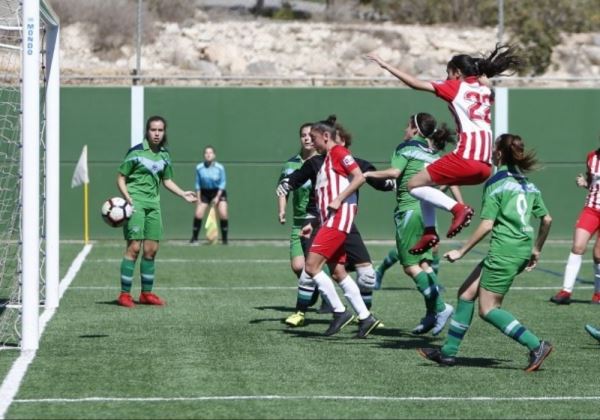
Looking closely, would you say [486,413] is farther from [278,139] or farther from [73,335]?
[278,139]

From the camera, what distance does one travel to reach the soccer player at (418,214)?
11578 mm

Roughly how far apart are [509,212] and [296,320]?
352 cm

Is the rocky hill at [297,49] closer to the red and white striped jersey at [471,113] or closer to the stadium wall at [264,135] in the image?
the stadium wall at [264,135]

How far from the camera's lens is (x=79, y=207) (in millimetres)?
24672

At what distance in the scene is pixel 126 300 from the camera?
45.0 feet

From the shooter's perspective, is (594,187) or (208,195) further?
(208,195)

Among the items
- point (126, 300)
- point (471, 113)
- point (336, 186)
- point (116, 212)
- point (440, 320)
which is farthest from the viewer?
point (126, 300)

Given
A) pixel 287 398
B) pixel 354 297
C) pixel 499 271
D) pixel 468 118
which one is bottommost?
pixel 287 398

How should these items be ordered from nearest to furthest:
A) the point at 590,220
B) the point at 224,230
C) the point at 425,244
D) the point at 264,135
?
the point at 425,244 → the point at 590,220 → the point at 224,230 → the point at 264,135

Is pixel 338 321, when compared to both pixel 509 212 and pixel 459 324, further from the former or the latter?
pixel 509 212

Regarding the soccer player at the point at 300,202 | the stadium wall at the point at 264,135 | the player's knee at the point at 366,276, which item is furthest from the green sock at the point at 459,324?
the stadium wall at the point at 264,135

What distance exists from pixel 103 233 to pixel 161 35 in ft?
26.0

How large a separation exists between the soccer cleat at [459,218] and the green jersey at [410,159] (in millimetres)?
1285

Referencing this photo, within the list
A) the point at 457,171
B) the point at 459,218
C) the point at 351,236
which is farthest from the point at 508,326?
the point at 351,236
